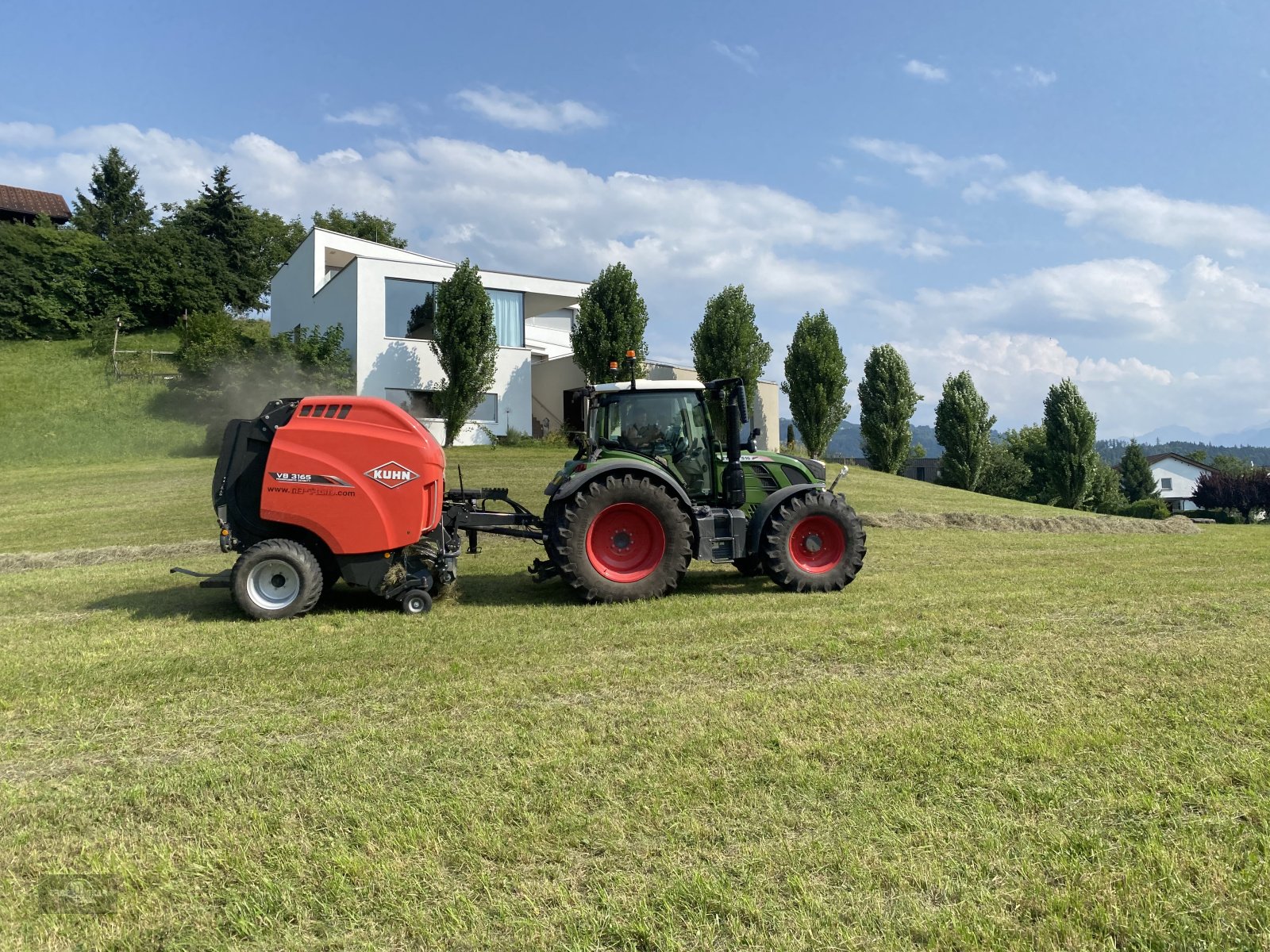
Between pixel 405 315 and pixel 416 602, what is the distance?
23.7m

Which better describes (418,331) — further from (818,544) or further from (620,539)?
(818,544)

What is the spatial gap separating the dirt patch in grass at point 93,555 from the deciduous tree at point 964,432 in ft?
124

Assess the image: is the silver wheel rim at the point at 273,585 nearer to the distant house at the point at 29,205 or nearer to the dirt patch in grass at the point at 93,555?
the dirt patch in grass at the point at 93,555

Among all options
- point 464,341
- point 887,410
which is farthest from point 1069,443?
point 464,341

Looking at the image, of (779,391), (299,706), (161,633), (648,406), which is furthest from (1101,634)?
(779,391)

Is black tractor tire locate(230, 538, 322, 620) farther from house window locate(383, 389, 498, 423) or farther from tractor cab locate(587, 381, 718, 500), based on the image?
house window locate(383, 389, 498, 423)

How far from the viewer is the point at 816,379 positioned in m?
35.1

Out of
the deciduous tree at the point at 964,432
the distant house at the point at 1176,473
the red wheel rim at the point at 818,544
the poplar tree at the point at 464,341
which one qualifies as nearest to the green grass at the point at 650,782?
the red wheel rim at the point at 818,544

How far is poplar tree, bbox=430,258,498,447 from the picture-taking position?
26734mm

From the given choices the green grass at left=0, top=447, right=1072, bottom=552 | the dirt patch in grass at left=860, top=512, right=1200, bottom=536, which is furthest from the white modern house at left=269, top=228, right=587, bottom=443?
the dirt patch in grass at left=860, top=512, right=1200, bottom=536

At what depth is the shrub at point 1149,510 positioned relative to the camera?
46.1 meters

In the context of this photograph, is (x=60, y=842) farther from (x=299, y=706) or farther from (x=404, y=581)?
(x=404, y=581)

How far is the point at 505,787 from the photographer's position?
334 cm

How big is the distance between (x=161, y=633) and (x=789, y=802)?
18.5 feet
